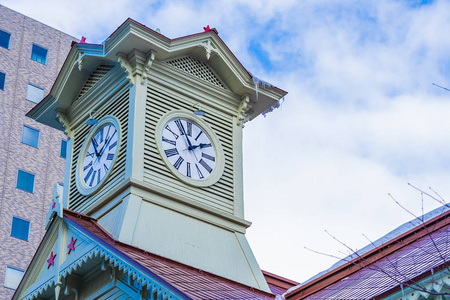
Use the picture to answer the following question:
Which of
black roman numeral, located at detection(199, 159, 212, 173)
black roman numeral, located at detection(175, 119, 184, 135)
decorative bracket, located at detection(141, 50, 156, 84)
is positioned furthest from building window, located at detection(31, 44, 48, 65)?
black roman numeral, located at detection(199, 159, 212, 173)

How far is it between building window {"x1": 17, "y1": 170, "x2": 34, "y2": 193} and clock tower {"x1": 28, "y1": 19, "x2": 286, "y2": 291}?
3138 centimetres

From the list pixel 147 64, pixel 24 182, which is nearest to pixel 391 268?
pixel 147 64

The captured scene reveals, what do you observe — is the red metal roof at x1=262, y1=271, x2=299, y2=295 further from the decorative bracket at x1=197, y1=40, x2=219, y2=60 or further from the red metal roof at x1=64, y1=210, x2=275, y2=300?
the decorative bracket at x1=197, y1=40, x2=219, y2=60

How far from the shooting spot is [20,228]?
53500 mm

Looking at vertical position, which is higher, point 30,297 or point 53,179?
point 53,179

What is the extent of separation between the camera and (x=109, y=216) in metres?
21.0

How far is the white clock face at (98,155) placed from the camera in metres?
22.0

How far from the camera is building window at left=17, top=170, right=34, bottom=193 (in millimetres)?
55312

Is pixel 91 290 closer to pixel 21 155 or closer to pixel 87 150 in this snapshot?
pixel 87 150

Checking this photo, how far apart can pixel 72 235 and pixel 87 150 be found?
4.13 metres

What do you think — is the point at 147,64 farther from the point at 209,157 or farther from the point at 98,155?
the point at 209,157

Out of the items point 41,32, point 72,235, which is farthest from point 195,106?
point 41,32

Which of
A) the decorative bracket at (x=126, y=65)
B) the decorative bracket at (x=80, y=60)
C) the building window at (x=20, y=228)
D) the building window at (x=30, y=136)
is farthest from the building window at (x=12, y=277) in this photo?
the decorative bracket at (x=126, y=65)

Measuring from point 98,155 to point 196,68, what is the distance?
3205mm
